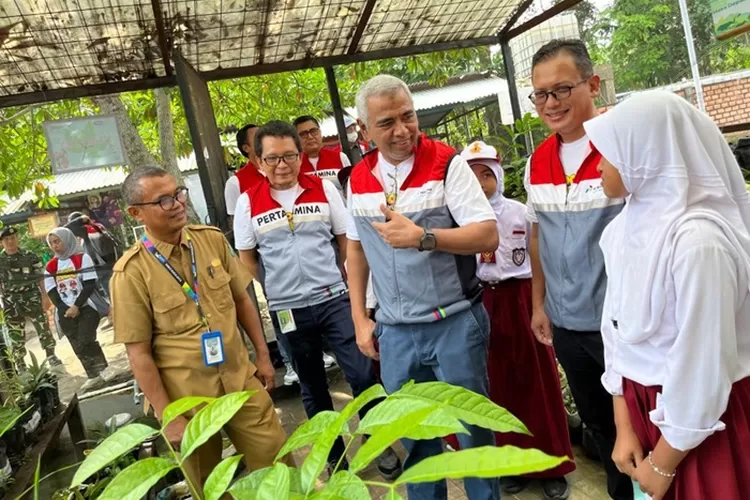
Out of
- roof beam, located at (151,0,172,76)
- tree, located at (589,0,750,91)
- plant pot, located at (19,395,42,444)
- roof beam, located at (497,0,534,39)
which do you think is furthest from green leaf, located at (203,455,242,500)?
tree, located at (589,0,750,91)

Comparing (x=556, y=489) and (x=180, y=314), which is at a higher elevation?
(x=180, y=314)

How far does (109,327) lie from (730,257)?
4.07 m

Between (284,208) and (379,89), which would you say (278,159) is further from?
(379,89)

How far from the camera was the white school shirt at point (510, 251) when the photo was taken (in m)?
2.32

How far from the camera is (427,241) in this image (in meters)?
1.62

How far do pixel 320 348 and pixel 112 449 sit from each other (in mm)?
1953

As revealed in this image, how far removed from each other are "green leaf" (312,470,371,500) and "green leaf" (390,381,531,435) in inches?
5.4

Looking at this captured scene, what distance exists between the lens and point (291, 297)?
2551 millimetres

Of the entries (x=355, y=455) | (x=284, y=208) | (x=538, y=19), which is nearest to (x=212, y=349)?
(x=284, y=208)

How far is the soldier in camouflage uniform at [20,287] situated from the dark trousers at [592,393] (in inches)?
138

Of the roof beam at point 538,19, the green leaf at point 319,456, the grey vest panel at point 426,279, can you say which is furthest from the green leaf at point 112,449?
the roof beam at point 538,19

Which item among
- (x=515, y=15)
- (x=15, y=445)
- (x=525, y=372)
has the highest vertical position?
(x=515, y=15)

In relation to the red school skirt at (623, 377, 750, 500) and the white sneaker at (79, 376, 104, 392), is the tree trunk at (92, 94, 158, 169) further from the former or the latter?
the red school skirt at (623, 377, 750, 500)

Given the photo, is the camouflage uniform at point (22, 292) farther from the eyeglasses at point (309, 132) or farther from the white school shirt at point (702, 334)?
the white school shirt at point (702, 334)
